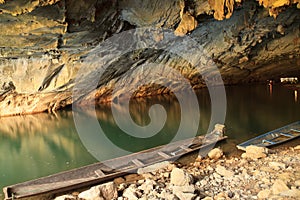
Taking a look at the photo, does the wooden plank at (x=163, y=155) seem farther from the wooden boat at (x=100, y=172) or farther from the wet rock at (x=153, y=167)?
the wet rock at (x=153, y=167)

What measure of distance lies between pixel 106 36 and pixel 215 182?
20.6 ft

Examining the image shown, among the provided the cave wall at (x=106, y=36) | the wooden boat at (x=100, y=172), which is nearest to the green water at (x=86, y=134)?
the wooden boat at (x=100, y=172)

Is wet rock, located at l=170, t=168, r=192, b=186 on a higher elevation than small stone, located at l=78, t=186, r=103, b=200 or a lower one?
higher

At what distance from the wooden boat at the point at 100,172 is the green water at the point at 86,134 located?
934 mm

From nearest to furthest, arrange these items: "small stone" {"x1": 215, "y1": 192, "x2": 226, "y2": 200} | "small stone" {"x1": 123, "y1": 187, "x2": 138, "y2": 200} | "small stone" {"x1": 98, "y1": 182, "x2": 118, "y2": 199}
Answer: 1. "small stone" {"x1": 215, "y1": 192, "x2": 226, "y2": 200}
2. "small stone" {"x1": 123, "y1": 187, "x2": 138, "y2": 200}
3. "small stone" {"x1": 98, "y1": 182, "x2": 118, "y2": 199}

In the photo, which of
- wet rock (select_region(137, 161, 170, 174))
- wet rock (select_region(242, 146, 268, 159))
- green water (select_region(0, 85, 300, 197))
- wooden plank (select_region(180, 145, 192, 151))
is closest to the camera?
wet rock (select_region(137, 161, 170, 174))

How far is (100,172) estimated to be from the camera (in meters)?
5.63

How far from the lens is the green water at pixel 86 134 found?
704cm

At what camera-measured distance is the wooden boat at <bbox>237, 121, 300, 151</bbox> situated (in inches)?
272

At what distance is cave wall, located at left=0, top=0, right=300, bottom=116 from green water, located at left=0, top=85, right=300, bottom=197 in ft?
5.83

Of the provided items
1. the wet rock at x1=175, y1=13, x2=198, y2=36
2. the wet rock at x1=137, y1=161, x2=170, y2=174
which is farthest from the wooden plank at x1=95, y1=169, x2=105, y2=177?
the wet rock at x1=175, y1=13, x2=198, y2=36

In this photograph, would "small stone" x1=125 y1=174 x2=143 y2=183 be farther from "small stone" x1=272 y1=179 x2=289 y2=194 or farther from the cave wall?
the cave wall

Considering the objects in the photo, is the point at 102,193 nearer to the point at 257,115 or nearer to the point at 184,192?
the point at 184,192

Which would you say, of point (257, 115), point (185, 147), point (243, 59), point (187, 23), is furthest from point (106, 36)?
point (243, 59)
